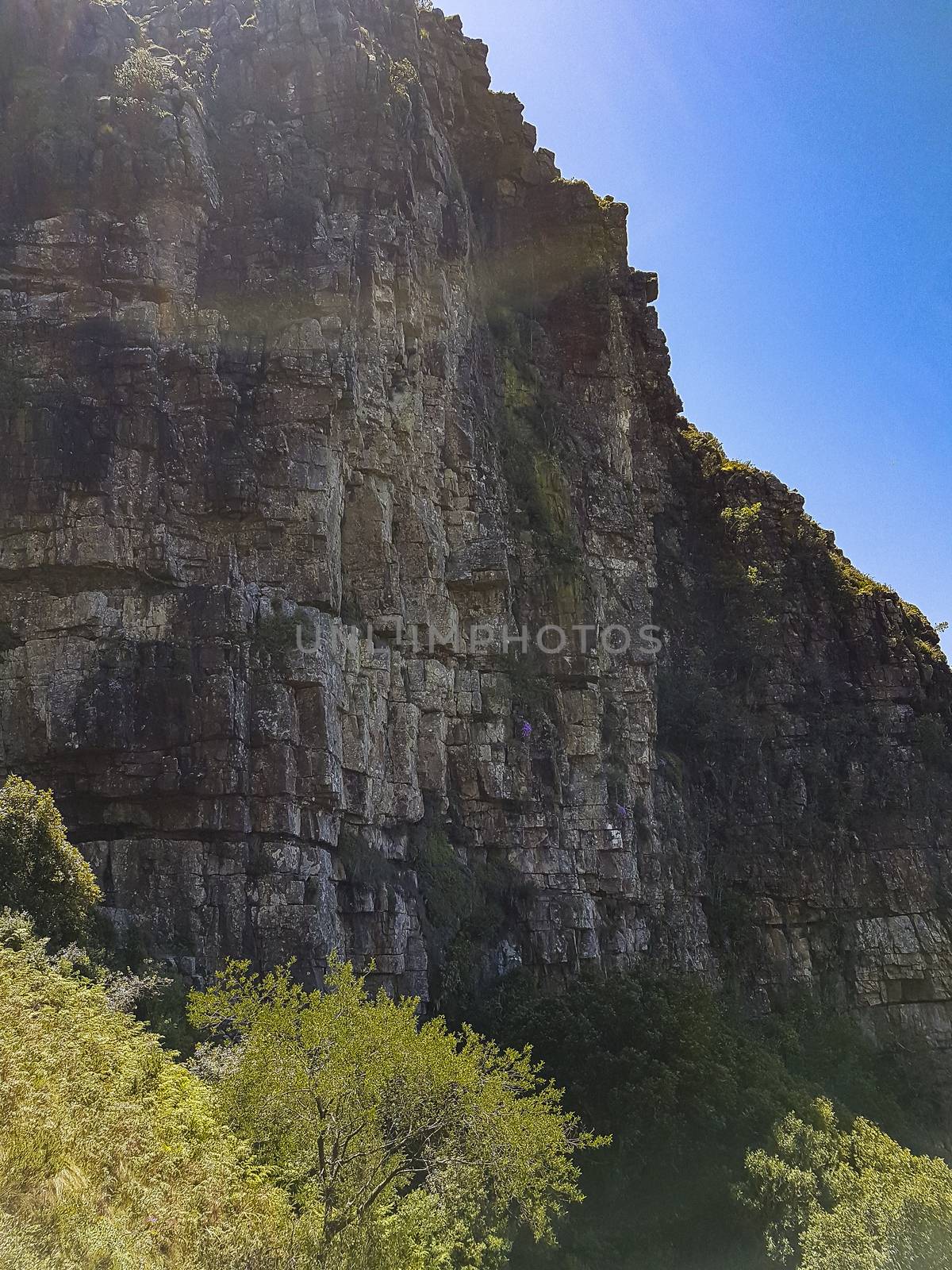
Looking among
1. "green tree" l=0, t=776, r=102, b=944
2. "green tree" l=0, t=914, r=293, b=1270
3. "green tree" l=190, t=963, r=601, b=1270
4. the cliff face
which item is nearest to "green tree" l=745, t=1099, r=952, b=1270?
"green tree" l=190, t=963, r=601, b=1270

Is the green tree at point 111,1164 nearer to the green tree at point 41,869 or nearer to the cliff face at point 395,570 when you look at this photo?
the green tree at point 41,869

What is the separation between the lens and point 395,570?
3862 cm

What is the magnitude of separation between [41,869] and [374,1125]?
10564 mm

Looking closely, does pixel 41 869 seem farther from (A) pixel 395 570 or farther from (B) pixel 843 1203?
(B) pixel 843 1203

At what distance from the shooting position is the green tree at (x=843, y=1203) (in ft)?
90.2

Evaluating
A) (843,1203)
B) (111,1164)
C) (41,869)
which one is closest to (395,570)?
(41,869)

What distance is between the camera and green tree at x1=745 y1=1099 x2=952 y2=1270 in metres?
27.5

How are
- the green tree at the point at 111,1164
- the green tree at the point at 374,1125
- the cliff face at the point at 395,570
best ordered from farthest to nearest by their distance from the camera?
the cliff face at the point at 395,570
the green tree at the point at 374,1125
the green tree at the point at 111,1164

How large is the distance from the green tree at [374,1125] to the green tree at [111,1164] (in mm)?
884

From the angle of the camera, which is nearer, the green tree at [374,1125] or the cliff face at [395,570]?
the green tree at [374,1125]

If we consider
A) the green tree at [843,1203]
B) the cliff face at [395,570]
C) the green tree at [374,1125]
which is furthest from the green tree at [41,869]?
the green tree at [843,1203]

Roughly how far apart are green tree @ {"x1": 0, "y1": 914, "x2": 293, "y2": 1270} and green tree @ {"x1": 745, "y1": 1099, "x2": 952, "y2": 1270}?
675 inches

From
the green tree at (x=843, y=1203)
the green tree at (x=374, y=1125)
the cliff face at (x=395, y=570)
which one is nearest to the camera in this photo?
the green tree at (x=374, y=1125)

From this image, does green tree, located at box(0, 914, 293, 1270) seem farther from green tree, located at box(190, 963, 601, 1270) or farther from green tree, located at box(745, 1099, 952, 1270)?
green tree, located at box(745, 1099, 952, 1270)
